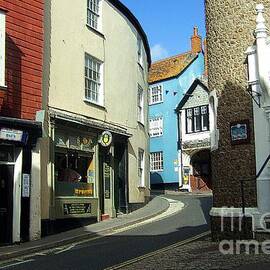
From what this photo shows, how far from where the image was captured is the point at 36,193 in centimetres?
1512

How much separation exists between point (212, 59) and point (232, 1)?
150cm

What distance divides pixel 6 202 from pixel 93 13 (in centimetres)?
860

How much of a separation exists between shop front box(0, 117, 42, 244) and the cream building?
848 mm

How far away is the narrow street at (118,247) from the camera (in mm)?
10531

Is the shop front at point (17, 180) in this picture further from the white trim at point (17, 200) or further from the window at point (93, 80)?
the window at point (93, 80)

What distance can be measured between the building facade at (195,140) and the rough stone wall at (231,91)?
87.3 ft

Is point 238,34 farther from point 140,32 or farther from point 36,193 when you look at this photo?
point 140,32

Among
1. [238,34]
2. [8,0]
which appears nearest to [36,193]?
[8,0]

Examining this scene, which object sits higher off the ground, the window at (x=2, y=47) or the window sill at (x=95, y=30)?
the window sill at (x=95, y=30)

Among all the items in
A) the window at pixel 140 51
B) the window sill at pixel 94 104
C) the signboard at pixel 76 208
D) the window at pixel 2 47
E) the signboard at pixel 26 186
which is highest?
the window at pixel 140 51

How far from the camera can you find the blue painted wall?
137ft

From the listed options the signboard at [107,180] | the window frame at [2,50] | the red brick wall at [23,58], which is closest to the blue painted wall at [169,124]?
the signboard at [107,180]

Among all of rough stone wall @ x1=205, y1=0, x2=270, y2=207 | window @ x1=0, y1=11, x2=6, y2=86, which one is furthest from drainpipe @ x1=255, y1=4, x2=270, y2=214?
window @ x1=0, y1=11, x2=6, y2=86

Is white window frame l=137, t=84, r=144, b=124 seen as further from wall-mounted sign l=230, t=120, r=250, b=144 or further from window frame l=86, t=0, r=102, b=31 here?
wall-mounted sign l=230, t=120, r=250, b=144
